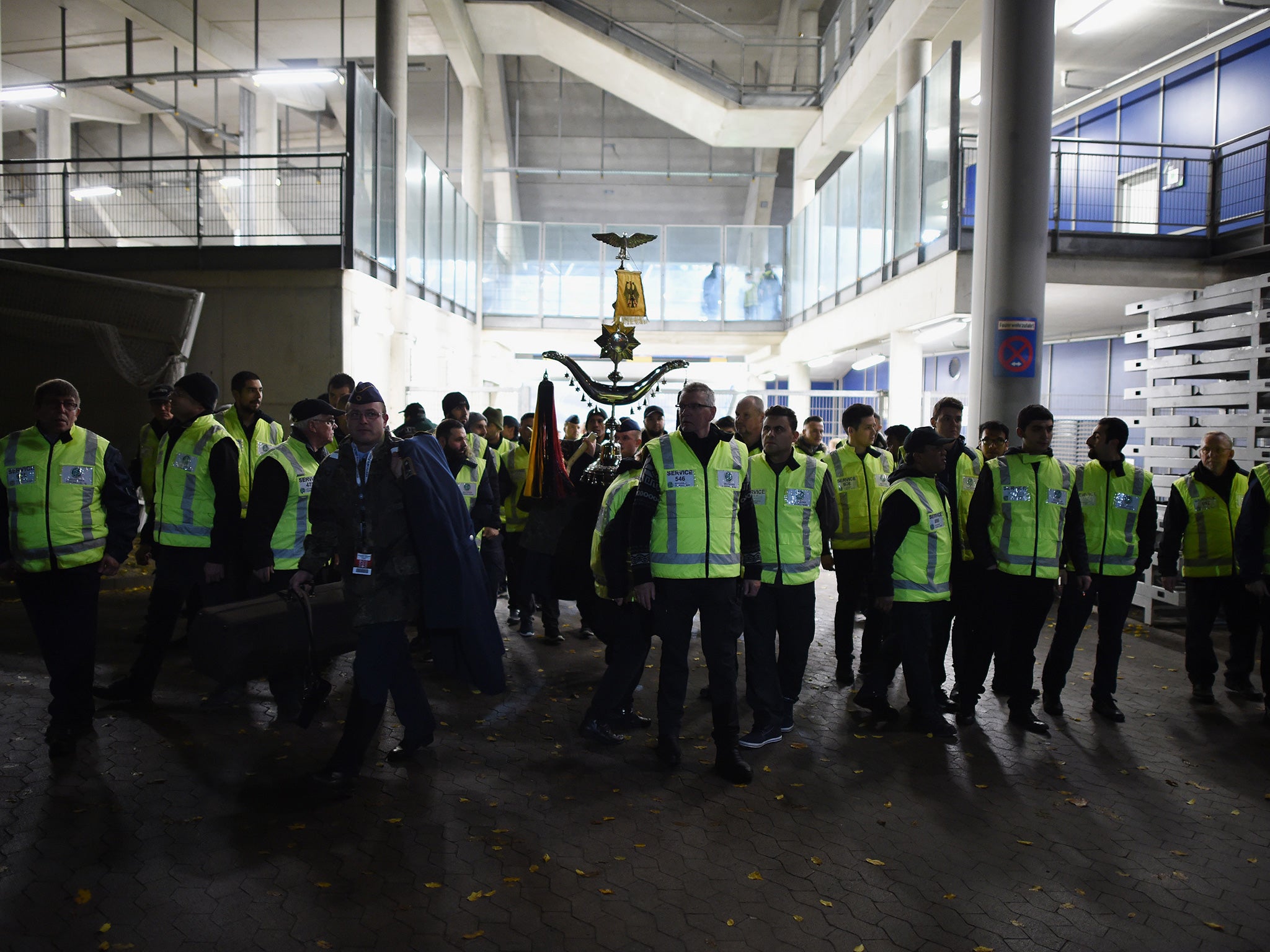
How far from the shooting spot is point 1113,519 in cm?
553

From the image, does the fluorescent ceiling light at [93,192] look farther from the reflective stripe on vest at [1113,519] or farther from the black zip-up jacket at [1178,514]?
the black zip-up jacket at [1178,514]

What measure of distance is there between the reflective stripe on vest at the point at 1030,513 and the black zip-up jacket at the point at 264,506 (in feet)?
13.6

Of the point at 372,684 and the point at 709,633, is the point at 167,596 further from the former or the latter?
the point at 709,633

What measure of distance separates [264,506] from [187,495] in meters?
0.56

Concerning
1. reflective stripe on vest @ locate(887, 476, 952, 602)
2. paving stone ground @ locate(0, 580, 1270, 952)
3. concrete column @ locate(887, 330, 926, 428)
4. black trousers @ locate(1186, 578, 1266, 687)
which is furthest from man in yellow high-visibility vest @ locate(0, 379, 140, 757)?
concrete column @ locate(887, 330, 926, 428)

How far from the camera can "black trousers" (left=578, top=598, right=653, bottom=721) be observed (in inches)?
182

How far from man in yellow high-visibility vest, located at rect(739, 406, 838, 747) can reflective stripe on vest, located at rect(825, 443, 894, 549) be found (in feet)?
4.03

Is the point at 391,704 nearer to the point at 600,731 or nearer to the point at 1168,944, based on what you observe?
the point at 600,731

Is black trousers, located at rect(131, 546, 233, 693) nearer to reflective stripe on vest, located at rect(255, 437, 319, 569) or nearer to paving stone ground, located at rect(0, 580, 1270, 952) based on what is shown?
paving stone ground, located at rect(0, 580, 1270, 952)

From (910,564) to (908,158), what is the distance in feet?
26.5

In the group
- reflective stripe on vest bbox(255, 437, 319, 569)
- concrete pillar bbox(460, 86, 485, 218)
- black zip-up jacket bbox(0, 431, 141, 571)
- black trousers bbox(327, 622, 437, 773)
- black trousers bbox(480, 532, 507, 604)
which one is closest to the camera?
black trousers bbox(327, 622, 437, 773)

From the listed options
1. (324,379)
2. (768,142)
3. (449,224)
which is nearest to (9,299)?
(324,379)

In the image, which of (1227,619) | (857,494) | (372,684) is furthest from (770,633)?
(1227,619)

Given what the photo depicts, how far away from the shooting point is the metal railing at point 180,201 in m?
11.2
